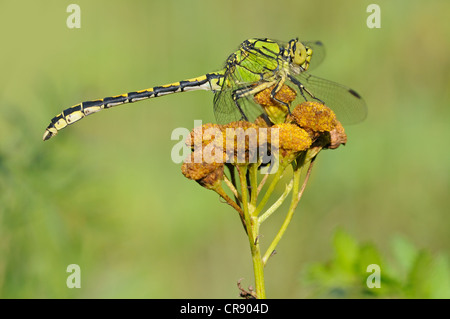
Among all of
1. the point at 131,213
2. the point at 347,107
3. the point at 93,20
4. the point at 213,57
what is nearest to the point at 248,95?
the point at 347,107

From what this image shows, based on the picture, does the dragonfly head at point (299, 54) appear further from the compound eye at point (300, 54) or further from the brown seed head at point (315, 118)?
the brown seed head at point (315, 118)

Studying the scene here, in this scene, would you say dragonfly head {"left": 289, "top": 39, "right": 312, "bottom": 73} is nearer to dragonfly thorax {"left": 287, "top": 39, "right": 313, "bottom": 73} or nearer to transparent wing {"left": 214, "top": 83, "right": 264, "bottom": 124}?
dragonfly thorax {"left": 287, "top": 39, "right": 313, "bottom": 73}

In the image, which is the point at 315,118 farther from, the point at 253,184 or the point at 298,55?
the point at 298,55

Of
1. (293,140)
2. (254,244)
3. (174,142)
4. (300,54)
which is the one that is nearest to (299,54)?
(300,54)

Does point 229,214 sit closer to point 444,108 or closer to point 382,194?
point 382,194

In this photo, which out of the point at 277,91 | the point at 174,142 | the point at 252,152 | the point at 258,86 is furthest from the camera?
the point at 174,142

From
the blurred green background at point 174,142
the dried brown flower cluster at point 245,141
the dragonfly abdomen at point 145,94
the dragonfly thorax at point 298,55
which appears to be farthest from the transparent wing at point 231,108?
the blurred green background at point 174,142
